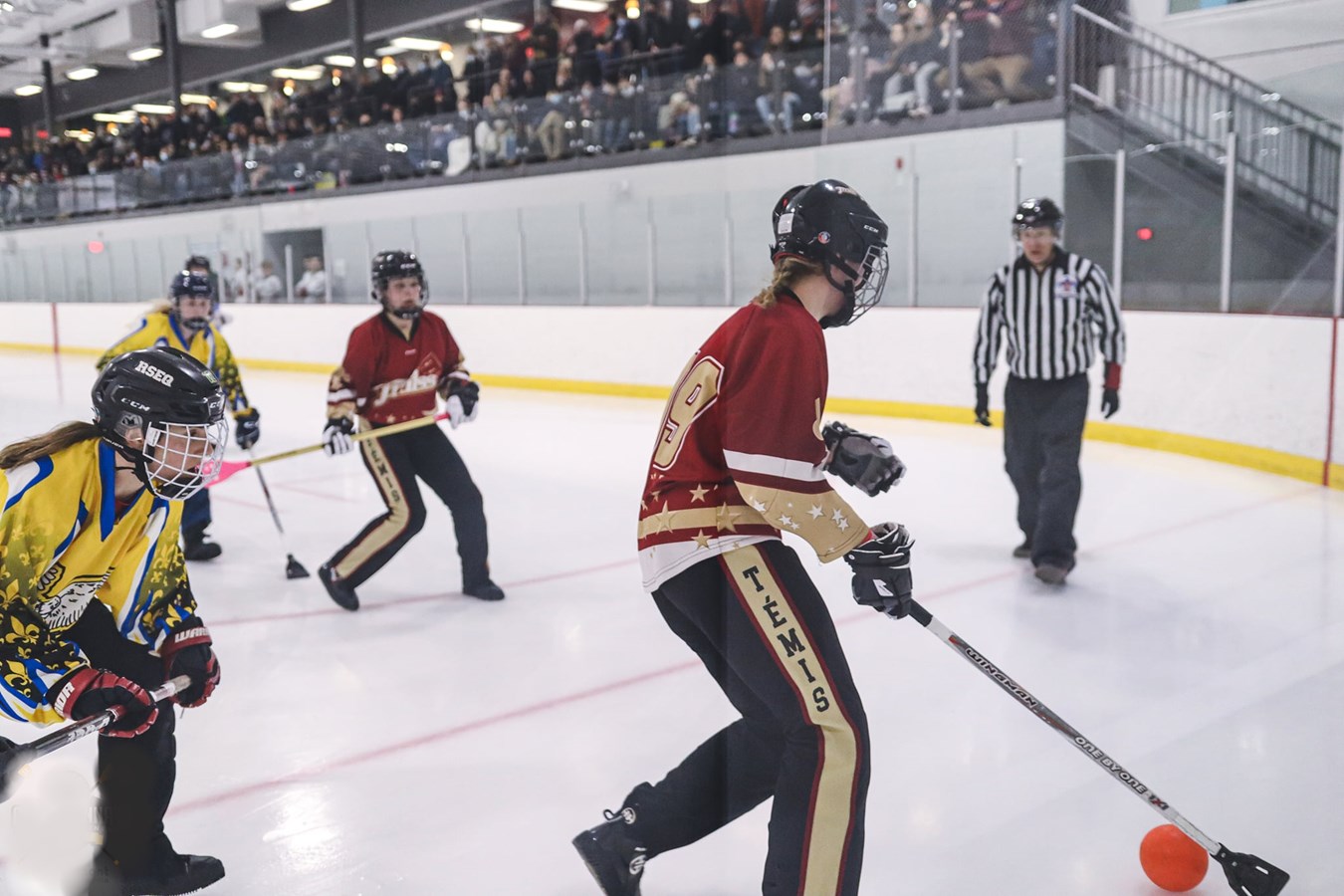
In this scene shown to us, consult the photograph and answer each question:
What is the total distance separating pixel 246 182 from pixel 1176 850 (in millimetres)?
15562

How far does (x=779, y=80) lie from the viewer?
376 inches

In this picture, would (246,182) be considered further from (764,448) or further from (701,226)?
(764,448)

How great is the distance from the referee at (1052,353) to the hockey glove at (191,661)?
109 inches

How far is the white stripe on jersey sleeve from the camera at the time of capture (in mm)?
1490

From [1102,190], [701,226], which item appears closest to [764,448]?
[1102,190]

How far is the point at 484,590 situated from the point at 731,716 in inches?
52.5

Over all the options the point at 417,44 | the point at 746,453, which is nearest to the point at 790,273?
the point at 746,453

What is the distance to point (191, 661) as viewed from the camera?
5.87 feet

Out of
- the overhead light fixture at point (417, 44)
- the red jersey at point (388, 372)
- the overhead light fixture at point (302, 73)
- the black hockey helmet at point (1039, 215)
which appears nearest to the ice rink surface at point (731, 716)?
the red jersey at point (388, 372)

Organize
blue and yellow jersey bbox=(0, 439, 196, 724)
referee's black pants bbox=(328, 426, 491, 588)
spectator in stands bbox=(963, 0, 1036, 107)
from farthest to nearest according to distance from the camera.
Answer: spectator in stands bbox=(963, 0, 1036, 107) → referee's black pants bbox=(328, 426, 491, 588) → blue and yellow jersey bbox=(0, 439, 196, 724)

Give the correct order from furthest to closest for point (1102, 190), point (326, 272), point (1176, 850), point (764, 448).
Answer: point (326, 272) < point (1102, 190) < point (1176, 850) < point (764, 448)

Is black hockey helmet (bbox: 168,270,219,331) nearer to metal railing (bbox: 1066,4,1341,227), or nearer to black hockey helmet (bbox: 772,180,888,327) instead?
black hockey helmet (bbox: 772,180,888,327)

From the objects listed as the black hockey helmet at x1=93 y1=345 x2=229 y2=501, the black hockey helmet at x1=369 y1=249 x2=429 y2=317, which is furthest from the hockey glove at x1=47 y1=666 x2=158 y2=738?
the black hockey helmet at x1=369 y1=249 x2=429 y2=317

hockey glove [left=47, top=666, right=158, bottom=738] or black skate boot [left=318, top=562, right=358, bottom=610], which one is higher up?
hockey glove [left=47, top=666, right=158, bottom=738]
